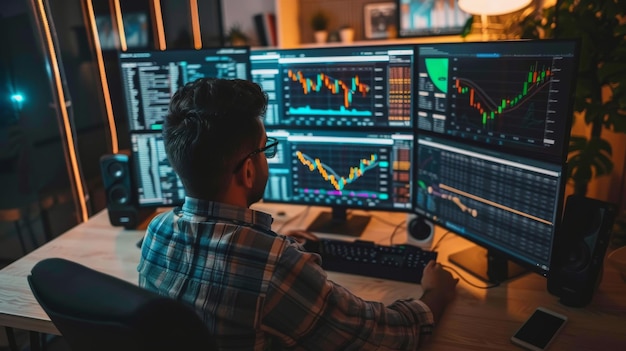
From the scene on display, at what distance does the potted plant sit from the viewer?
3.02 metres

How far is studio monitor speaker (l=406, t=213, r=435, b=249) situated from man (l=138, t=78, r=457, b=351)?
1.87 ft

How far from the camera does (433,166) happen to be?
1518 mm

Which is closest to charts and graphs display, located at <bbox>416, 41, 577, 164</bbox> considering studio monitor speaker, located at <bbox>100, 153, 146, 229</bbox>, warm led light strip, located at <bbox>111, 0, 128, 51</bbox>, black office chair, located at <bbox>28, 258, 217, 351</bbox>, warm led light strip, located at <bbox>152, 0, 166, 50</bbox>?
black office chair, located at <bbox>28, 258, 217, 351</bbox>

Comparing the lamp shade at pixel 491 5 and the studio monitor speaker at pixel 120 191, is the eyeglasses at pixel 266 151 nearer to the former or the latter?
the studio monitor speaker at pixel 120 191

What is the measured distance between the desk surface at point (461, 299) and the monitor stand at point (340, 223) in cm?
5

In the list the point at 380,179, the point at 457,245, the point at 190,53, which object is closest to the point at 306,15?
the point at 190,53

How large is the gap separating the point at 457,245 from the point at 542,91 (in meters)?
0.60

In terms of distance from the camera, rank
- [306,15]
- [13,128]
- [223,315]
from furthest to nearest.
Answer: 1. [306,15]
2. [13,128]
3. [223,315]

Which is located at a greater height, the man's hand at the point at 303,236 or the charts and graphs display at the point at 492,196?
the charts and graphs display at the point at 492,196

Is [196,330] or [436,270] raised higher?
[196,330]

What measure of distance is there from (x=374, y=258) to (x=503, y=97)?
569 mm

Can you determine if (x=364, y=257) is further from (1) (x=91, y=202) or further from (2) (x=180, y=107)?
(1) (x=91, y=202)

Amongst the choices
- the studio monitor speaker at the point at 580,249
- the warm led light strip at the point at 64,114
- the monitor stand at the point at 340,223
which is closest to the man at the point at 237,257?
the studio monitor speaker at the point at 580,249

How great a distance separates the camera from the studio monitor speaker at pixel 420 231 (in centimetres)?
160
